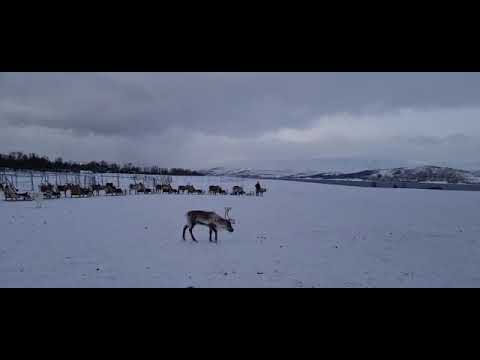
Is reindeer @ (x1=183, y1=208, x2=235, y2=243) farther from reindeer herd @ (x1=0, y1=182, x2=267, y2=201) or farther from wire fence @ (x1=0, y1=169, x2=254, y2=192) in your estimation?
wire fence @ (x1=0, y1=169, x2=254, y2=192)

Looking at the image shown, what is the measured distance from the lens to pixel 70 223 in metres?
10.8

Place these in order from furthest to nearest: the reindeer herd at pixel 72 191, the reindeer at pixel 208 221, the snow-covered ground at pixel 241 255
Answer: the reindeer herd at pixel 72 191 < the reindeer at pixel 208 221 < the snow-covered ground at pixel 241 255

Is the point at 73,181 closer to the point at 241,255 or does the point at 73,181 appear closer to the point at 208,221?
the point at 208,221

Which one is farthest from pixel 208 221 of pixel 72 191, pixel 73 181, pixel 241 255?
pixel 73 181

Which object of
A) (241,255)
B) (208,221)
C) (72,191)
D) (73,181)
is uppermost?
(73,181)

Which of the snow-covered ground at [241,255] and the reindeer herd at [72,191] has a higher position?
the reindeer herd at [72,191]

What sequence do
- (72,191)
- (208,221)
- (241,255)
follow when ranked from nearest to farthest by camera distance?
(241,255) < (208,221) < (72,191)

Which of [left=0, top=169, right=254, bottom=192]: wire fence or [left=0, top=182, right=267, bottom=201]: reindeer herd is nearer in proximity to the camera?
[left=0, top=182, right=267, bottom=201]: reindeer herd

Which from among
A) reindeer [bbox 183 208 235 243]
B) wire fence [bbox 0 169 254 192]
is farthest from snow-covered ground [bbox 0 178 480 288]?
wire fence [bbox 0 169 254 192]

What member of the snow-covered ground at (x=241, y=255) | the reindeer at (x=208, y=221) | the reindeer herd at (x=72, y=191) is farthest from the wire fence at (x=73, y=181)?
the reindeer at (x=208, y=221)

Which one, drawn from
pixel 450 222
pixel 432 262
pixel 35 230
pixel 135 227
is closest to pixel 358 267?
pixel 432 262

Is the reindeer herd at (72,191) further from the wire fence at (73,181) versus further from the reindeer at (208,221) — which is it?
the reindeer at (208,221)

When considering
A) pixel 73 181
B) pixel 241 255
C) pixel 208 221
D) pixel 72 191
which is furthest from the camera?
pixel 73 181

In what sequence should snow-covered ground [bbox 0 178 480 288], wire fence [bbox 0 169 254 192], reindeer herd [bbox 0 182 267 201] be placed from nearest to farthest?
1. snow-covered ground [bbox 0 178 480 288]
2. reindeer herd [bbox 0 182 267 201]
3. wire fence [bbox 0 169 254 192]
